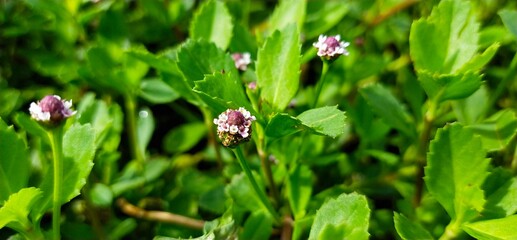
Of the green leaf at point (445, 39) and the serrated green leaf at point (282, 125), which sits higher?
the serrated green leaf at point (282, 125)

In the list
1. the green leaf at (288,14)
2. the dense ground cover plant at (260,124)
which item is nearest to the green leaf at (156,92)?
the dense ground cover plant at (260,124)

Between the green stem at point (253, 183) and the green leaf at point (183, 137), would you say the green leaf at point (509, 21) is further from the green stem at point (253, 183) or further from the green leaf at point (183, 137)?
the green leaf at point (183, 137)

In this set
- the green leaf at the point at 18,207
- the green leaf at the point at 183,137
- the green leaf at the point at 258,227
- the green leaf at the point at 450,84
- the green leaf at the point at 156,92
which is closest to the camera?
the green leaf at the point at 18,207

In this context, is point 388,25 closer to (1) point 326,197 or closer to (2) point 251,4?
(2) point 251,4

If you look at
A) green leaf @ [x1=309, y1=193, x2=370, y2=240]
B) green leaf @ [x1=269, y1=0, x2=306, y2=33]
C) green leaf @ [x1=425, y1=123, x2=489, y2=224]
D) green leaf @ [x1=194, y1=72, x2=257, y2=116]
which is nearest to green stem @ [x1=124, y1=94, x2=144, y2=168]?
green leaf @ [x1=269, y1=0, x2=306, y2=33]

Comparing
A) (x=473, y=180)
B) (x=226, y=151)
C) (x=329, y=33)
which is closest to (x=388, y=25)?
(x=329, y=33)
